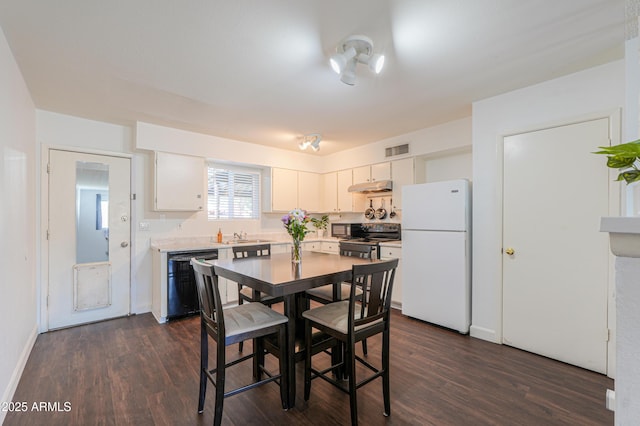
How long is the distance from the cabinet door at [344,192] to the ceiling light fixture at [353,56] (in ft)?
9.72

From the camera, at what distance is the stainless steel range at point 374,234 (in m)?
4.37

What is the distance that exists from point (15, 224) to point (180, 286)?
168cm

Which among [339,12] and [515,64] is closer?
[339,12]

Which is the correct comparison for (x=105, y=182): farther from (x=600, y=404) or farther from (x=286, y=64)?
(x=600, y=404)

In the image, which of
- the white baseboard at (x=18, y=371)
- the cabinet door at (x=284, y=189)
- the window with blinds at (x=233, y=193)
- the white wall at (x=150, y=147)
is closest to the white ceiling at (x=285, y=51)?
the white wall at (x=150, y=147)

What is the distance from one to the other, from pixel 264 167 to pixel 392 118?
235cm

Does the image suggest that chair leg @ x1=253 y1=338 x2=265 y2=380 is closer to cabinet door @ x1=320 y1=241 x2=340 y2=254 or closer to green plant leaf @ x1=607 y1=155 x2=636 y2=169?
green plant leaf @ x1=607 y1=155 x2=636 y2=169

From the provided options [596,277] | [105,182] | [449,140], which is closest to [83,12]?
[105,182]

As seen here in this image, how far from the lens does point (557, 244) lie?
2568 mm

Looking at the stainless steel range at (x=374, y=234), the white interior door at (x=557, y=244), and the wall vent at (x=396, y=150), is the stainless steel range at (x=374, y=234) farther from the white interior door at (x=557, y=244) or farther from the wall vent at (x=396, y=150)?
the white interior door at (x=557, y=244)

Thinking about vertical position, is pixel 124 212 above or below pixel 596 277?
above

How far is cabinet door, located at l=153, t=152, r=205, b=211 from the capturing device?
3.79 metres

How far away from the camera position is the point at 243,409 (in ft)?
6.29

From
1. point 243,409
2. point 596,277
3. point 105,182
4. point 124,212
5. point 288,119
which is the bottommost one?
point 243,409
